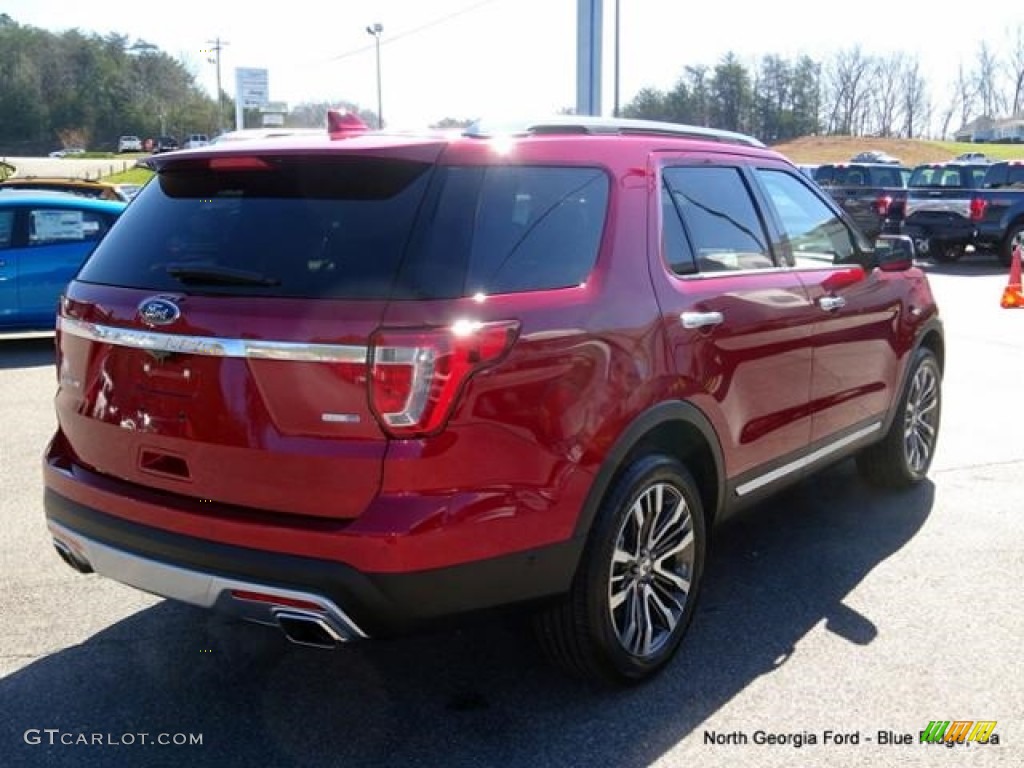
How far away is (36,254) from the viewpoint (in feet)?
32.9

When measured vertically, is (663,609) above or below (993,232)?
below

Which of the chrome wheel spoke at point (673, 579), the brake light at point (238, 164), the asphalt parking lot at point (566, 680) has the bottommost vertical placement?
the asphalt parking lot at point (566, 680)

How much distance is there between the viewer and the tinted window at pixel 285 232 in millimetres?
2742

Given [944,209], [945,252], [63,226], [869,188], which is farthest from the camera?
[869,188]

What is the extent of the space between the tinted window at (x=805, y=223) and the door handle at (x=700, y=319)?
88cm

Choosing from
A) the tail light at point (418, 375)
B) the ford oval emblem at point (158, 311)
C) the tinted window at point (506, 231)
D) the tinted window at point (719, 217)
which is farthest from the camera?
the tinted window at point (719, 217)

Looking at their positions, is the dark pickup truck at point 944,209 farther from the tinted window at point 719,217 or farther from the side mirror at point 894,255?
the tinted window at point 719,217

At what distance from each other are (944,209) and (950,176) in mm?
1286

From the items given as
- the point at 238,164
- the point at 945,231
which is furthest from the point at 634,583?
the point at 945,231

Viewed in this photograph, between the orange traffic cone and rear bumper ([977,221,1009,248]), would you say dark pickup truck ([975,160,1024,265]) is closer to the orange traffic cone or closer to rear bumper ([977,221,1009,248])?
rear bumper ([977,221,1009,248])

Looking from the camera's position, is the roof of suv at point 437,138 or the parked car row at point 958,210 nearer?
the roof of suv at point 437,138

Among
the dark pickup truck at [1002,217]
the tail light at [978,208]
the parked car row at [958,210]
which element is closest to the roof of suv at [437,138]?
the parked car row at [958,210]

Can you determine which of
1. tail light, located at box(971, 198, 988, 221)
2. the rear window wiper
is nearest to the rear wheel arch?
the rear window wiper

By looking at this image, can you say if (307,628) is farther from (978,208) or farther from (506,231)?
(978,208)
